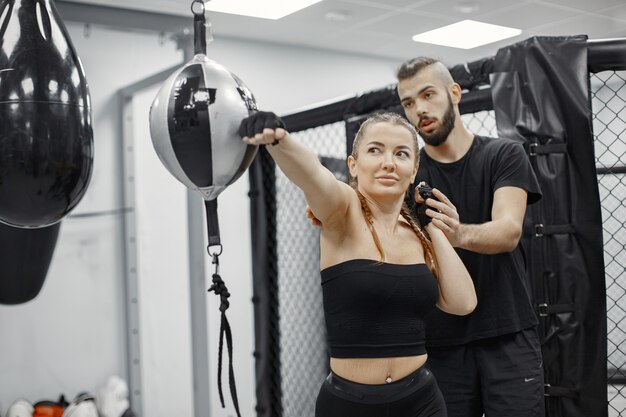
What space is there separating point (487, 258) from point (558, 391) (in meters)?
0.56

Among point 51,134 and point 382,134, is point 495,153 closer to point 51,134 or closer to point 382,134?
point 382,134

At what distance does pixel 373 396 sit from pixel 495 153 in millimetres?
861

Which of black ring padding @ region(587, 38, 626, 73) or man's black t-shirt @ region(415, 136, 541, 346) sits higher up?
black ring padding @ region(587, 38, 626, 73)

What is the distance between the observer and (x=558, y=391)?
2.30m

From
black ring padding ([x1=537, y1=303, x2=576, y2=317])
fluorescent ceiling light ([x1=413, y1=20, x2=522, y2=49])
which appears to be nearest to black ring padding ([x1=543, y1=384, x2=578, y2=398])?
black ring padding ([x1=537, y1=303, x2=576, y2=317])

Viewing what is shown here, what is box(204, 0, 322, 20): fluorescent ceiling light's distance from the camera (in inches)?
178

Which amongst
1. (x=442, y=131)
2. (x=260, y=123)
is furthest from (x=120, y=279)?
(x=260, y=123)

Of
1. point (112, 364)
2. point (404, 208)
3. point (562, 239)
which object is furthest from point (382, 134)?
point (112, 364)

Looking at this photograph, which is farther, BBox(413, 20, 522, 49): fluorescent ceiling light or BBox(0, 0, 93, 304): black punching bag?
BBox(413, 20, 522, 49): fluorescent ceiling light

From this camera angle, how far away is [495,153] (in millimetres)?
2096

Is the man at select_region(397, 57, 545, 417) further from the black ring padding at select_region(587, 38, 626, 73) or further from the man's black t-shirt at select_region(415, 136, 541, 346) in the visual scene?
the black ring padding at select_region(587, 38, 626, 73)

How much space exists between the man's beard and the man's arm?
0.23 metres

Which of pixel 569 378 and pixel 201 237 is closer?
pixel 569 378

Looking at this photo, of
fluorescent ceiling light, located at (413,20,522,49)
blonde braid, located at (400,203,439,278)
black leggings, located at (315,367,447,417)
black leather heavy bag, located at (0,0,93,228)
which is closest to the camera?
black leather heavy bag, located at (0,0,93,228)
